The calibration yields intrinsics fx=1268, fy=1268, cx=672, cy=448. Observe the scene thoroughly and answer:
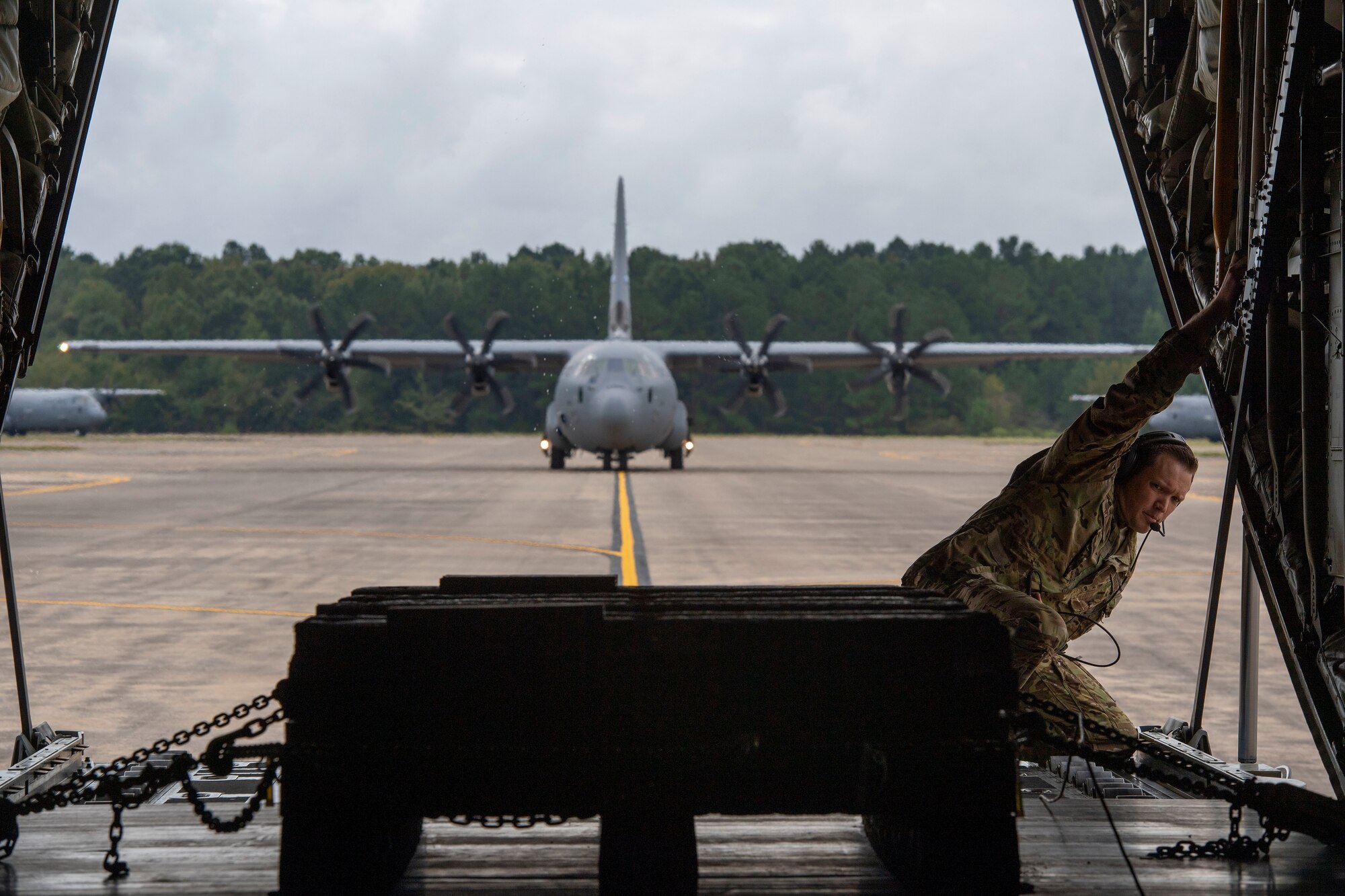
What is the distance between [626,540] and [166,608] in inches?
249

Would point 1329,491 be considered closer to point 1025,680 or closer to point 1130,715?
point 1025,680

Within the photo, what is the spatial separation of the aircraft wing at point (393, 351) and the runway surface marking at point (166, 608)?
23.3 m

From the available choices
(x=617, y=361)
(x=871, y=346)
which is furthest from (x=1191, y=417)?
(x=617, y=361)

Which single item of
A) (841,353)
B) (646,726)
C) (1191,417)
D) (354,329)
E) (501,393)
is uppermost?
(354,329)

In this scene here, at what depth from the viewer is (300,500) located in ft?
72.9

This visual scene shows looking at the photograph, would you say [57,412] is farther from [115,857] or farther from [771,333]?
[115,857]

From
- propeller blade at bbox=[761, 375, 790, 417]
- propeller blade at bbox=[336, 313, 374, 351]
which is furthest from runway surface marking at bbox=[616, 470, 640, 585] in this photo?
propeller blade at bbox=[336, 313, 374, 351]

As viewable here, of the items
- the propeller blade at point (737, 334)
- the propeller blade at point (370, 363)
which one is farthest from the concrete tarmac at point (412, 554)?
the propeller blade at point (737, 334)

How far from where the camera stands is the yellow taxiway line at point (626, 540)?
11734mm

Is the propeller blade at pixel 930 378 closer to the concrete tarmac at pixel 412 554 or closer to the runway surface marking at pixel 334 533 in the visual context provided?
the concrete tarmac at pixel 412 554

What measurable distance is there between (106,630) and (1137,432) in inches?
295

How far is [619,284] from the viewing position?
123 ft

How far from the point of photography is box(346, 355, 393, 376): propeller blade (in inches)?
1324

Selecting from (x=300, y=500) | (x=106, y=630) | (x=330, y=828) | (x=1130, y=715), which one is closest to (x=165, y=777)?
(x=330, y=828)
